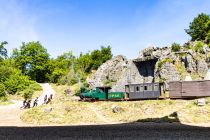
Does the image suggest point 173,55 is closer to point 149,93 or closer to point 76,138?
point 149,93

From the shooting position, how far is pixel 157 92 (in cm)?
5006

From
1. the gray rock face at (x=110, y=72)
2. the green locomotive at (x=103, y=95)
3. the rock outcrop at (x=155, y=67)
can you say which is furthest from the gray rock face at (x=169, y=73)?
the green locomotive at (x=103, y=95)

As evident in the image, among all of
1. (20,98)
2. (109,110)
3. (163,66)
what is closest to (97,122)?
(109,110)

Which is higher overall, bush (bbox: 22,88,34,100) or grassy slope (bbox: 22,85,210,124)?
bush (bbox: 22,88,34,100)

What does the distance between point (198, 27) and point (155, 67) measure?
130 feet

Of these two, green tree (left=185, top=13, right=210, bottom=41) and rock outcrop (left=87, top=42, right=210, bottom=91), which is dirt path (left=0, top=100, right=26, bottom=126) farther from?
green tree (left=185, top=13, right=210, bottom=41)

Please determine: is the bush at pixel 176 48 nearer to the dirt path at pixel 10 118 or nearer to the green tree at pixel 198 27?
the green tree at pixel 198 27

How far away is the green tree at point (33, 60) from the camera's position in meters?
112

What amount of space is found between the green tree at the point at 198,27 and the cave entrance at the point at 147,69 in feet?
104

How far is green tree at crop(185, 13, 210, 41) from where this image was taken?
95.6m

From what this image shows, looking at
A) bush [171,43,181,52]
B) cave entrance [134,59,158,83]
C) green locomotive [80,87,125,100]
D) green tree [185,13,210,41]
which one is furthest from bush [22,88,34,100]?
green tree [185,13,210,41]

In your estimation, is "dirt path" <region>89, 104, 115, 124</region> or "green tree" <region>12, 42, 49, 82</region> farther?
"green tree" <region>12, 42, 49, 82</region>

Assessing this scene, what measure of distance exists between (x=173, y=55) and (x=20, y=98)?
3693 centimetres

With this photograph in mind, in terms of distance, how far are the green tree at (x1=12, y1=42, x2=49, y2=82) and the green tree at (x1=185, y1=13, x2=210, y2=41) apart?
5136 cm
